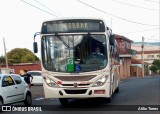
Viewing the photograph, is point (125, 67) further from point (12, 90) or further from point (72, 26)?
point (72, 26)

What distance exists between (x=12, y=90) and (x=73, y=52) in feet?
9.99

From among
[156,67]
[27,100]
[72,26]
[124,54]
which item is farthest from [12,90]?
[156,67]

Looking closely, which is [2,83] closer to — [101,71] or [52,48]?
[52,48]

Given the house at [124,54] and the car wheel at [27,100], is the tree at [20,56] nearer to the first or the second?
the house at [124,54]

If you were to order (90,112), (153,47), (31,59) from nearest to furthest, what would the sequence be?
(90,112) < (31,59) < (153,47)

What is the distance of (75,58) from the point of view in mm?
13727

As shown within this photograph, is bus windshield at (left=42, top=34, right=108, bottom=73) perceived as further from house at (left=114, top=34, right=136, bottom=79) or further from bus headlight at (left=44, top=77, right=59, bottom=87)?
house at (left=114, top=34, right=136, bottom=79)

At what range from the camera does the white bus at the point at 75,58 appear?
1352 cm

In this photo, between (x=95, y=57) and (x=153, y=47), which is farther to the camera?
(x=153, y=47)

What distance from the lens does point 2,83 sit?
1430 centimetres

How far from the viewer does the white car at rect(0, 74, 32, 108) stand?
45.9ft

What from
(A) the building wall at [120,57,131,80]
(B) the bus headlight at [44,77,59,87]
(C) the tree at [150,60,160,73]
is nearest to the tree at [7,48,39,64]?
(A) the building wall at [120,57,131,80]

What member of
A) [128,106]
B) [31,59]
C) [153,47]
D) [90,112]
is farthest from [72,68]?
[153,47]

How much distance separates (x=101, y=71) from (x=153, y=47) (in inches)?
6054
